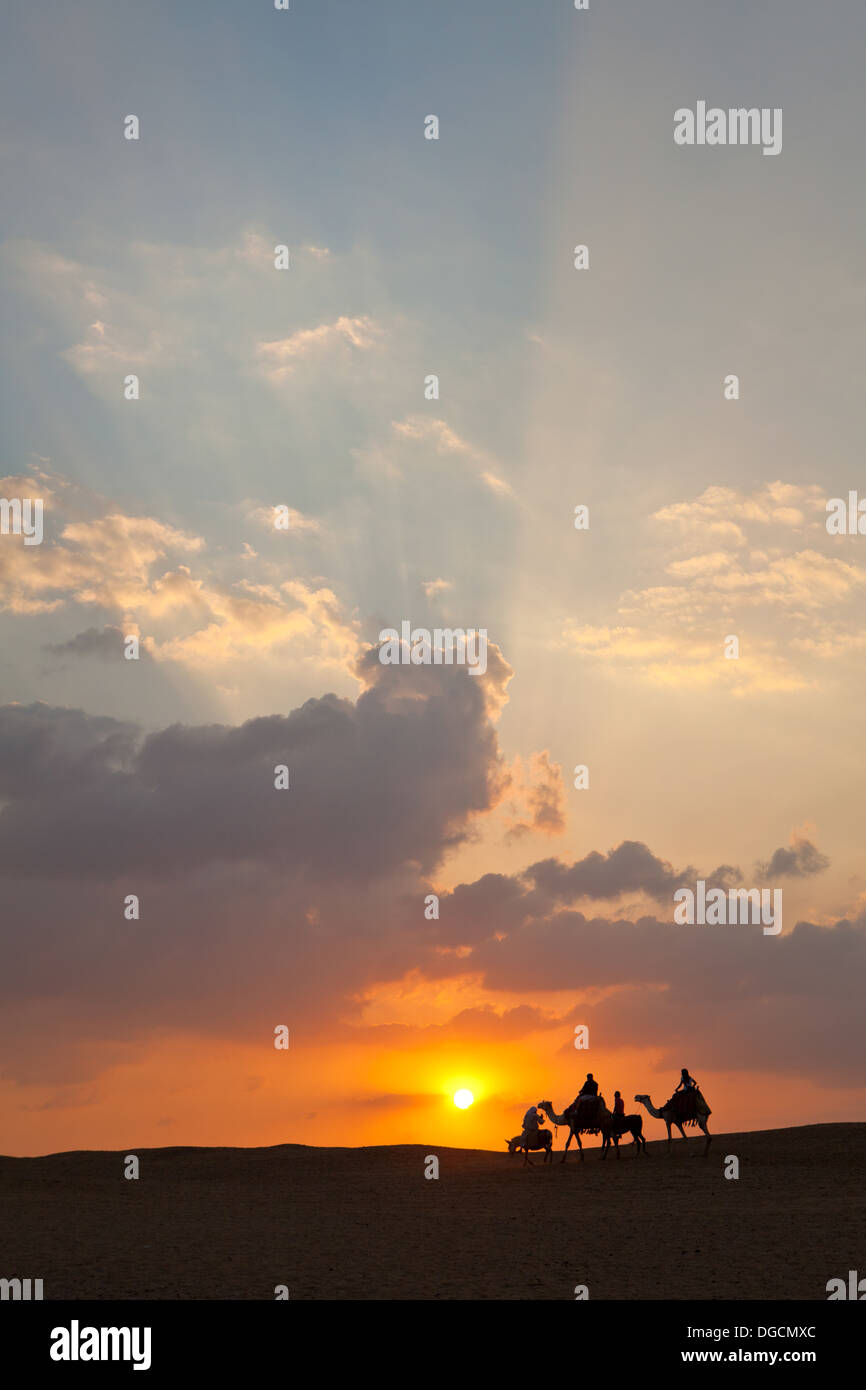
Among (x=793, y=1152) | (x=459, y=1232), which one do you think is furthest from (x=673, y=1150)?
(x=459, y=1232)

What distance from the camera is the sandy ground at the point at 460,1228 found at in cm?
1958

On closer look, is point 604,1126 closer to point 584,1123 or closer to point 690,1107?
point 584,1123

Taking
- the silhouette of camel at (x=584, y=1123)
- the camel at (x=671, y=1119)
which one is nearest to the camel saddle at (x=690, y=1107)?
the camel at (x=671, y=1119)

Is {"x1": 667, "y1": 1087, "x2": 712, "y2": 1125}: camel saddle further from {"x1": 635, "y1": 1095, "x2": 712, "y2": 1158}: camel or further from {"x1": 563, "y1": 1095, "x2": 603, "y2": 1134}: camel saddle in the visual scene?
{"x1": 563, "y1": 1095, "x2": 603, "y2": 1134}: camel saddle

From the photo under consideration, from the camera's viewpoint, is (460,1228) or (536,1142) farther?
(536,1142)

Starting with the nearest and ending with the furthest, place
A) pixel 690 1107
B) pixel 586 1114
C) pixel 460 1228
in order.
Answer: pixel 460 1228
pixel 690 1107
pixel 586 1114

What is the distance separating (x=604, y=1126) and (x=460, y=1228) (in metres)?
15.8

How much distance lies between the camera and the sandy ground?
19.6 m

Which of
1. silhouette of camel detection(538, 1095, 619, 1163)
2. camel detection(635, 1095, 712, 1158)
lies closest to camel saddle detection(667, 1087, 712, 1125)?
camel detection(635, 1095, 712, 1158)

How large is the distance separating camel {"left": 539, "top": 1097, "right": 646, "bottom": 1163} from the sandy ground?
0.92m

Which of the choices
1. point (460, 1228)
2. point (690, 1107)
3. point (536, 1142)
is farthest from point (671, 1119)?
point (460, 1228)

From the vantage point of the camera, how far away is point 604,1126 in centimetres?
3894

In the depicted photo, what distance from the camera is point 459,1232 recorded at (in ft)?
78.1
